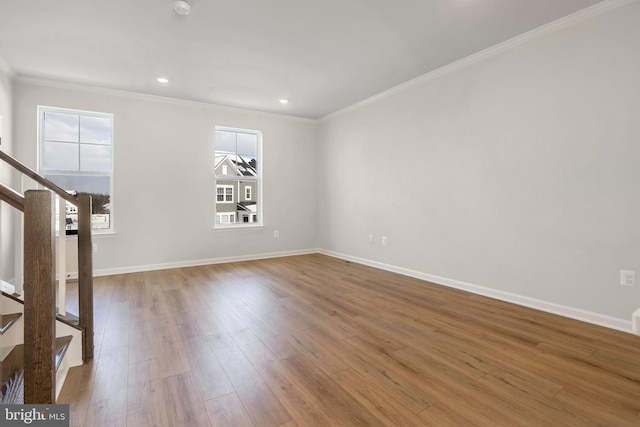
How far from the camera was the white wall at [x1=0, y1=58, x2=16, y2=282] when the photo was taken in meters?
3.33

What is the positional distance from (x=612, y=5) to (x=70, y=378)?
4662 mm

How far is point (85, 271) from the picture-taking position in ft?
6.62

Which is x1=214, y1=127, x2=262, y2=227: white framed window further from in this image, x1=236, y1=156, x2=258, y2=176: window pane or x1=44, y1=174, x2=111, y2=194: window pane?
x1=44, y1=174, x2=111, y2=194: window pane

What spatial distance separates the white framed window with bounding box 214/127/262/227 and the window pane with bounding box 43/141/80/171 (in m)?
1.87

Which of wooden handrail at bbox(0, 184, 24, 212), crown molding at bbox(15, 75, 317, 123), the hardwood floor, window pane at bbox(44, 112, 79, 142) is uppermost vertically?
crown molding at bbox(15, 75, 317, 123)

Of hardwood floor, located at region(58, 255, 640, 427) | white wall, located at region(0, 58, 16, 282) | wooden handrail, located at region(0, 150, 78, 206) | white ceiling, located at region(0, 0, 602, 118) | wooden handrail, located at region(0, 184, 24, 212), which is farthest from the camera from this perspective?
white wall, located at region(0, 58, 16, 282)

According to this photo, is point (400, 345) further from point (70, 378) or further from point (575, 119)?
point (575, 119)

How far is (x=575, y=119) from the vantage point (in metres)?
2.61

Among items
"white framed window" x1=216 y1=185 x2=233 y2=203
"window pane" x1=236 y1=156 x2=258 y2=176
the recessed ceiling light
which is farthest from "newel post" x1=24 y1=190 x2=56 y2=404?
"window pane" x1=236 y1=156 x2=258 y2=176

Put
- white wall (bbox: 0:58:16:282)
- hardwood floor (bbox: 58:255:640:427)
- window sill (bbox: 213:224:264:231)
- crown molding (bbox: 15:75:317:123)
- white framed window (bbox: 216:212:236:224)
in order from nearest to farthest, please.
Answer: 1. hardwood floor (bbox: 58:255:640:427)
2. white wall (bbox: 0:58:16:282)
3. crown molding (bbox: 15:75:317:123)
4. window sill (bbox: 213:224:264:231)
5. white framed window (bbox: 216:212:236:224)

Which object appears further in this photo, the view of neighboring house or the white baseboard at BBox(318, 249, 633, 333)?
the view of neighboring house

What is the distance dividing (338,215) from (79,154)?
4020 mm

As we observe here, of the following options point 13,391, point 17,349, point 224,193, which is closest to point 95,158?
point 224,193

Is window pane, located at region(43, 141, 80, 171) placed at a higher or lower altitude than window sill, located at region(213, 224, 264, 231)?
higher
